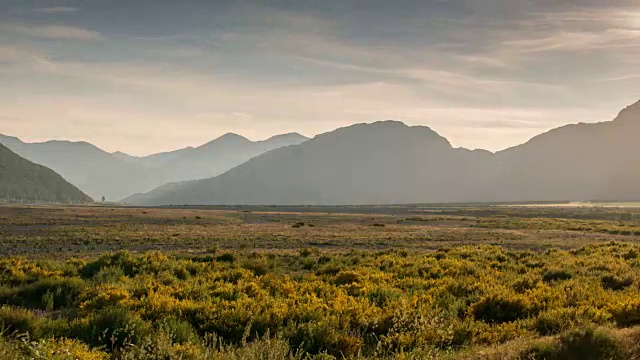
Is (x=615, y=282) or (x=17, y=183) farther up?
(x=17, y=183)

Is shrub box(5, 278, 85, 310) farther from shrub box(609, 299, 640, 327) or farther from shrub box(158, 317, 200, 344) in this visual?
shrub box(609, 299, 640, 327)

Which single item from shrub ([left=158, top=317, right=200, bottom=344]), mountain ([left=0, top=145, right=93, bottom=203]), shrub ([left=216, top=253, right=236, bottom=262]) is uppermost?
mountain ([left=0, top=145, right=93, bottom=203])

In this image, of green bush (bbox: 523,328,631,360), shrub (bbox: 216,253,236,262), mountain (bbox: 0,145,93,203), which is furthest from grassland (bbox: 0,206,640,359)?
mountain (bbox: 0,145,93,203)

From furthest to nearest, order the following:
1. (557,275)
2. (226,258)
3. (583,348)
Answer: (226,258)
(557,275)
(583,348)

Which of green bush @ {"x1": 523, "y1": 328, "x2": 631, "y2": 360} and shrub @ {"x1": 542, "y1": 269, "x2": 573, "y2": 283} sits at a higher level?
green bush @ {"x1": 523, "y1": 328, "x2": 631, "y2": 360}

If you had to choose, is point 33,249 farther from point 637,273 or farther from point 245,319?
point 637,273

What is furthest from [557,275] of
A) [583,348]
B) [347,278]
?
[583,348]

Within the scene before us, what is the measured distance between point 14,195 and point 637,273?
669 ft

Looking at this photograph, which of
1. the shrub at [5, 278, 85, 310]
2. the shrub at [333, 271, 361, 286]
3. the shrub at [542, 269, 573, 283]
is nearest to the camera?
the shrub at [5, 278, 85, 310]

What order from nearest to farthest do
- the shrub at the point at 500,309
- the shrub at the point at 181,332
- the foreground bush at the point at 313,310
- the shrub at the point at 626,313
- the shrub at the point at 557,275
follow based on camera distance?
1. the foreground bush at the point at 313,310
2. the shrub at the point at 181,332
3. the shrub at the point at 626,313
4. the shrub at the point at 500,309
5. the shrub at the point at 557,275

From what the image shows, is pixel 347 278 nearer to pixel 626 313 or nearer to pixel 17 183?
pixel 626 313

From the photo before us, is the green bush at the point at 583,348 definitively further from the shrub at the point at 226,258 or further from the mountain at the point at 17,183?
the mountain at the point at 17,183

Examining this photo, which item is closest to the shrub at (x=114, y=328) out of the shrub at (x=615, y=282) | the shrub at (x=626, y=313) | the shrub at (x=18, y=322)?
the shrub at (x=18, y=322)

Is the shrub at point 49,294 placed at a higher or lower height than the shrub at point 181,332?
lower
